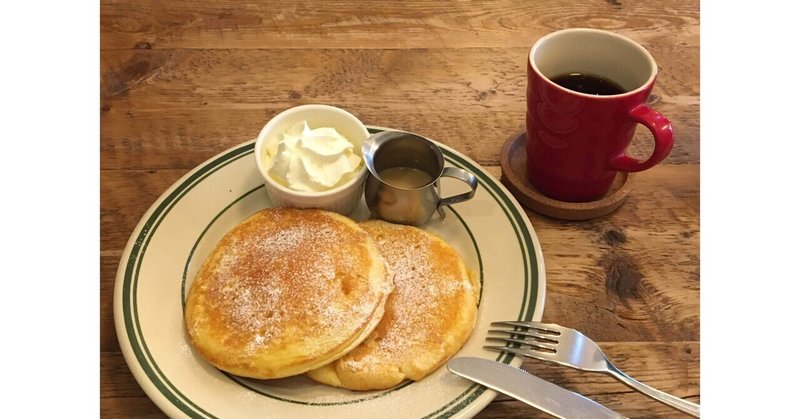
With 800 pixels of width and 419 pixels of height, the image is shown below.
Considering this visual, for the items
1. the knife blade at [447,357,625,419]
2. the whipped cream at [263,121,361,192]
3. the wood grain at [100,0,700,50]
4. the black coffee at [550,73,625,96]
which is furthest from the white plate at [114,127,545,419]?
the wood grain at [100,0,700,50]

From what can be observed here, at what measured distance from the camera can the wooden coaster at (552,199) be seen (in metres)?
1.55

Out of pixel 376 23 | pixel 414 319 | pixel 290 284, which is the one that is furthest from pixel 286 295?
pixel 376 23

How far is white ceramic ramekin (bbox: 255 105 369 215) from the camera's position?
1417 mm

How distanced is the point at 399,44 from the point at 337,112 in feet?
2.10

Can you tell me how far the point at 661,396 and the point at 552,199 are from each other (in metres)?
0.59

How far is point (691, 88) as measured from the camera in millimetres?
1912

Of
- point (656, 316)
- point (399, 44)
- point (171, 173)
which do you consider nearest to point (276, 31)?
point (399, 44)

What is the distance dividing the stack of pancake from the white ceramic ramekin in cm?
4

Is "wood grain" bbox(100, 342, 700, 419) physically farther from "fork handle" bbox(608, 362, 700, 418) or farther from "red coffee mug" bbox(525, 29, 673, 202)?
"red coffee mug" bbox(525, 29, 673, 202)

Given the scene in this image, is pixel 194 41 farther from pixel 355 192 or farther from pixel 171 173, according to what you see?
pixel 355 192

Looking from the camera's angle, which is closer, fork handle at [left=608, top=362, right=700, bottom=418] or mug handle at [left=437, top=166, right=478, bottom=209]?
fork handle at [left=608, top=362, right=700, bottom=418]

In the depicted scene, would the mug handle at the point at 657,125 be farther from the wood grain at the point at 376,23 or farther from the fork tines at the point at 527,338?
the wood grain at the point at 376,23

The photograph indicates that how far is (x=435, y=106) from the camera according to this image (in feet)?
6.11

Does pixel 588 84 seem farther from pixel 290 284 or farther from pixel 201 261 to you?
pixel 201 261
